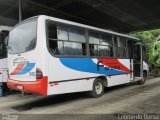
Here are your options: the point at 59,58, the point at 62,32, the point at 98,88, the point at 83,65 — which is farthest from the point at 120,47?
the point at 59,58

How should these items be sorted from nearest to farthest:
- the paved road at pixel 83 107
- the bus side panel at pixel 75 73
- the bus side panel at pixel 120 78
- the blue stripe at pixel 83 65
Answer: the paved road at pixel 83 107 < the bus side panel at pixel 75 73 < the blue stripe at pixel 83 65 < the bus side panel at pixel 120 78

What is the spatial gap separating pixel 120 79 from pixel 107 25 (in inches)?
424

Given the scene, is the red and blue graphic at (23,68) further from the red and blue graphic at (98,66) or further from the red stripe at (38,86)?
the red and blue graphic at (98,66)

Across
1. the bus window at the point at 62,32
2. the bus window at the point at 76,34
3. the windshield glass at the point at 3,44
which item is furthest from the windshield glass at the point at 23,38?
the windshield glass at the point at 3,44

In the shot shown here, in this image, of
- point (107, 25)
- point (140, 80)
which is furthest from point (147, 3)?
point (107, 25)

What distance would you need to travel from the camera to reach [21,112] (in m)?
7.80

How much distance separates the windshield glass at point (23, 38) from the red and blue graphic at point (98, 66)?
1267 mm

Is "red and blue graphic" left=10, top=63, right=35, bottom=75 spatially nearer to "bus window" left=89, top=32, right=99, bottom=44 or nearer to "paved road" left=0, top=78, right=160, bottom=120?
"paved road" left=0, top=78, right=160, bottom=120

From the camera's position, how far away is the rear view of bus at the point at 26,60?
7848mm

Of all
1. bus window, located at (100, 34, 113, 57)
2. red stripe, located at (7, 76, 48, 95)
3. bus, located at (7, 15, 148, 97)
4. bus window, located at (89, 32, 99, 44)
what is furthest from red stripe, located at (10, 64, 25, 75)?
bus window, located at (100, 34, 113, 57)

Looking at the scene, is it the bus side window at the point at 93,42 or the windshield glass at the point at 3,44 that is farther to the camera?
the windshield glass at the point at 3,44

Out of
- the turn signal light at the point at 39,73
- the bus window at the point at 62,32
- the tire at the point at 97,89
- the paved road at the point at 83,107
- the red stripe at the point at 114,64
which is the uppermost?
the bus window at the point at 62,32

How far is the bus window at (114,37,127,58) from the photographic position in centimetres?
1184

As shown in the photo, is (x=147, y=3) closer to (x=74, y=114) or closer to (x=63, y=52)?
(x=63, y=52)
